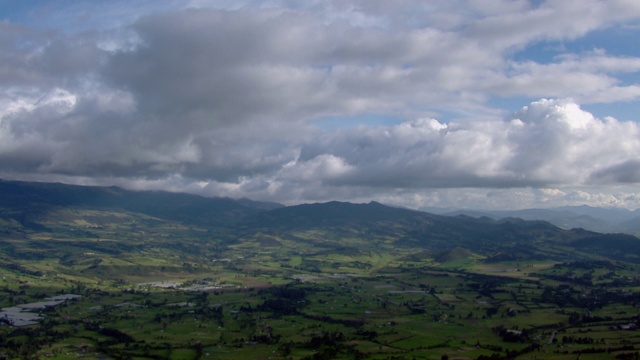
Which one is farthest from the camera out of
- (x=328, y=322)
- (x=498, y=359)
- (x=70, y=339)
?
(x=328, y=322)

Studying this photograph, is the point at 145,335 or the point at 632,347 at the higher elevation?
the point at 632,347

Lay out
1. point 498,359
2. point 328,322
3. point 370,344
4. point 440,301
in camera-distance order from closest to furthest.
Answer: point 498,359, point 370,344, point 328,322, point 440,301

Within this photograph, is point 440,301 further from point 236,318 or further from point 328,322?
point 236,318

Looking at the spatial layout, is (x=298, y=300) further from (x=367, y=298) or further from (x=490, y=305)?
(x=490, y=305)

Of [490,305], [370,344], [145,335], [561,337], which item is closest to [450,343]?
[370,344]

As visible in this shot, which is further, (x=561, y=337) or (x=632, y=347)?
(x=561, y=337)

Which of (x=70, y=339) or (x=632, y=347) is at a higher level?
(x=632, y=347)

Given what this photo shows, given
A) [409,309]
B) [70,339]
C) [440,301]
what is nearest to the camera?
[70,339]

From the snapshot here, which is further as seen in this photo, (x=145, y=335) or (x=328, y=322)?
(x=328, y=322)

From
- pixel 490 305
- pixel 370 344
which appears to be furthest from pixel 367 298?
pixel 370 344
